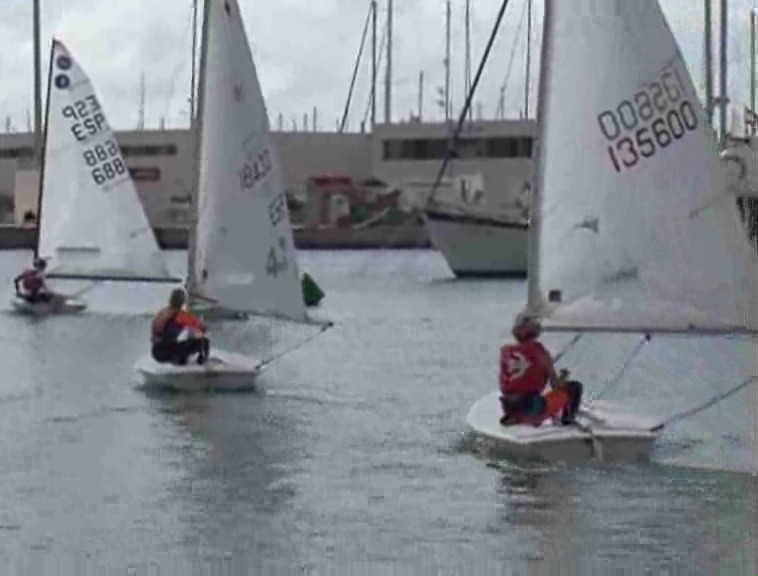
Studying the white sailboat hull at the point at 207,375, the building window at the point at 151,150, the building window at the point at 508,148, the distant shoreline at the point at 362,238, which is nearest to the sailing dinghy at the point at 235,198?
the white sailboat hull at the point at 207,375

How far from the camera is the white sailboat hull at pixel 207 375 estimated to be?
2623 cm

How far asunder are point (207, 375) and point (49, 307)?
21.0 m

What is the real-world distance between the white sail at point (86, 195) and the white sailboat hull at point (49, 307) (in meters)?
2.77

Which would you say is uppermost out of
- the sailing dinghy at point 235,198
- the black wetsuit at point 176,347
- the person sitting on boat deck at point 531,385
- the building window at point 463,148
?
the building window at point 463,148

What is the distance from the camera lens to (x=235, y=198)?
29.3 metres

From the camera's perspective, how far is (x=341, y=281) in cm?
7244

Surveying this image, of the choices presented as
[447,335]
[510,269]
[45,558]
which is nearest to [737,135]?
[447,335]

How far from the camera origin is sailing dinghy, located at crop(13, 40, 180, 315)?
142ft

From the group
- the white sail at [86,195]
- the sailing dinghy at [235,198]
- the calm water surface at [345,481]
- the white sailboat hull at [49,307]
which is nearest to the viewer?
the calm water surface at [345,481]

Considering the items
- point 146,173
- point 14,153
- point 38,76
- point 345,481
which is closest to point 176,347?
point 345,481

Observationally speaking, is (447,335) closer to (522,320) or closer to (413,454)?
(413,454)

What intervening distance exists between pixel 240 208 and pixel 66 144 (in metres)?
15.0

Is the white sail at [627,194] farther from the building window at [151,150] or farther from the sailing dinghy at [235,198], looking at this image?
the building window at [151,150]

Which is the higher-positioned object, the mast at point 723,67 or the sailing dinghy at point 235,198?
the mast at point 723,67
